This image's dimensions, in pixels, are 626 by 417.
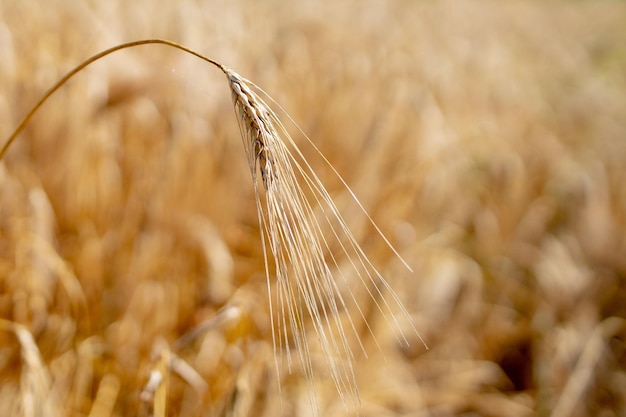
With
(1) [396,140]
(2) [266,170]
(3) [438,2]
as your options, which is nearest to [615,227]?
(1) [396,140]

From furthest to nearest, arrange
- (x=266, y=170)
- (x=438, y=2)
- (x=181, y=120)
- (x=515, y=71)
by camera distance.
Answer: (x=438, y=2)
(x=515, y=71)
(x=181, y=120)
(x=266, y=170)

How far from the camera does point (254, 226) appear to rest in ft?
4.81

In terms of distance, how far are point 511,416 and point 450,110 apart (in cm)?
120

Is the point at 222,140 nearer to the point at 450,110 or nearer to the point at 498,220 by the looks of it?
the point at 498,220

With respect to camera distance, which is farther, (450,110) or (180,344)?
(450,110)

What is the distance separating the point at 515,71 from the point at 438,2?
68 cm

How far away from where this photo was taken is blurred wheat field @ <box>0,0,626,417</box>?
97 centimetres

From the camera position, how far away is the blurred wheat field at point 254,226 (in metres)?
0.97

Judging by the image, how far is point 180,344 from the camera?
32.8 inches

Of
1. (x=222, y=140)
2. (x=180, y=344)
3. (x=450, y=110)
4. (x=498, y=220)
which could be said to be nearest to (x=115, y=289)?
(x=180, y=344)

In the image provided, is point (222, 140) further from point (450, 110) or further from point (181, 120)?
point (450, 110)

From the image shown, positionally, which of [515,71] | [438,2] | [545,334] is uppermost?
[438,2]

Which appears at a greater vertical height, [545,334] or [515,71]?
[515,71]

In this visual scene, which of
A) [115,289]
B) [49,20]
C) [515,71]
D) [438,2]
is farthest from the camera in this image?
[438,2]
